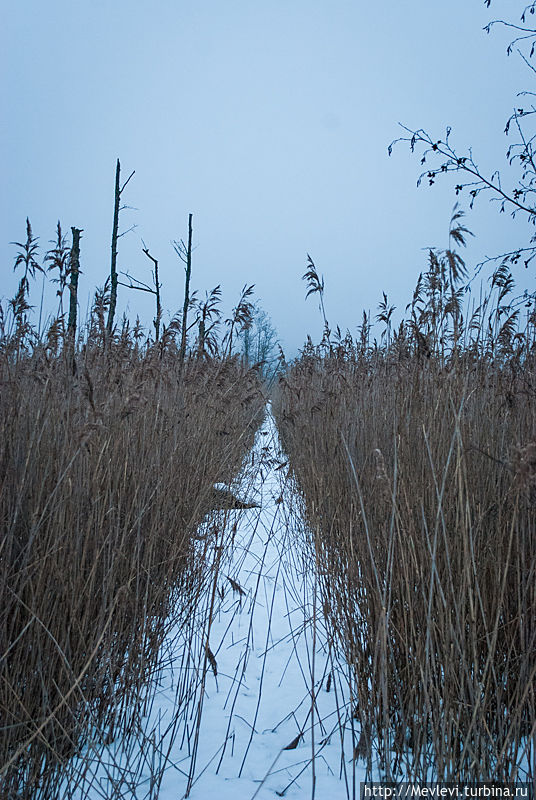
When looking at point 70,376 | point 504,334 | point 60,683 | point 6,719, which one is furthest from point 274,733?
point 504,334

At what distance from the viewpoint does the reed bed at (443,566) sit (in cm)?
97

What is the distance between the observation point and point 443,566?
1362 mm

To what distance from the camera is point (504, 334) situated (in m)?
1.98

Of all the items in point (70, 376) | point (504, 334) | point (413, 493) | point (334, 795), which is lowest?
point (334, 795)

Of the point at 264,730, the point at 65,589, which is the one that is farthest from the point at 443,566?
the point at 65,589

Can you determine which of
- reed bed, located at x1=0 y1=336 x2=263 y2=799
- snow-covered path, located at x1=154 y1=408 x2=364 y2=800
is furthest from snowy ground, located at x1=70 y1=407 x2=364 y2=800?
reed bed, located at x1=0 y1=336 x2=263 y2=799

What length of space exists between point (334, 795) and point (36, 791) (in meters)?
0.71

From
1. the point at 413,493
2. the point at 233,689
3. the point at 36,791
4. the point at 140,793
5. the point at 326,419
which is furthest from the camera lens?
the point at 326,419

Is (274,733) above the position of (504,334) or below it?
below

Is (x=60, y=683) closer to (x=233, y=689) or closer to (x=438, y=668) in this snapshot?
(x=233, y=689)

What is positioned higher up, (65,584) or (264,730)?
(65,584)

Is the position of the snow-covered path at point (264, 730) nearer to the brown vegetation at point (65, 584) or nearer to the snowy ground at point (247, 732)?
the snowy ground at point (247, 732)

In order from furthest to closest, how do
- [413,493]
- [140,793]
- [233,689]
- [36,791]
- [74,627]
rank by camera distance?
1. [233,689]
2. [413,493]
3. [74,627]
4. [140,793]
5. [36,791]

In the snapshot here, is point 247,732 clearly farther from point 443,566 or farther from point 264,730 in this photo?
point 443,566
